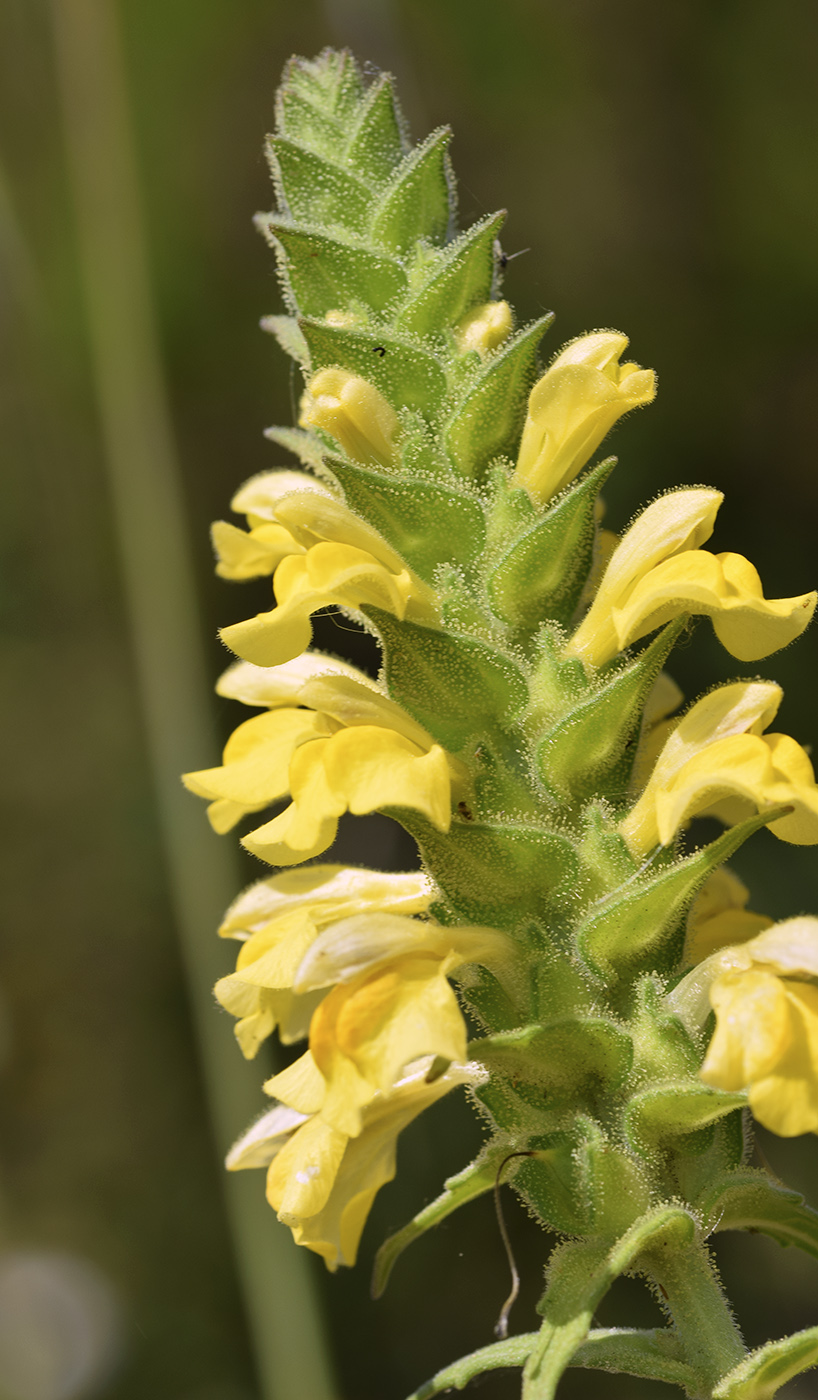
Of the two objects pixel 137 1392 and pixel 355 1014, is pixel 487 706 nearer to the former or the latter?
pixel 355 1014

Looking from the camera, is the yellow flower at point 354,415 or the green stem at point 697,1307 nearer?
the green stem at point 697,1307

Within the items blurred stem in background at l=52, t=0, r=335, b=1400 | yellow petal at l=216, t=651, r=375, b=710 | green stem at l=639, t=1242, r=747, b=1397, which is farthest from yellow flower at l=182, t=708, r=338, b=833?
blurred stem in background at l=52, t=0, r=335, b=1400

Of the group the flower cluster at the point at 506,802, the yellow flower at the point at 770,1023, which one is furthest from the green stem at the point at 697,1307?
the yellow flower at the point at 770,1023

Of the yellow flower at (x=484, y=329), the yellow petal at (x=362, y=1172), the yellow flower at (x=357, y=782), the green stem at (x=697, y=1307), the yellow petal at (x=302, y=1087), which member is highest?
the yellow flower at (x=484, y=329)

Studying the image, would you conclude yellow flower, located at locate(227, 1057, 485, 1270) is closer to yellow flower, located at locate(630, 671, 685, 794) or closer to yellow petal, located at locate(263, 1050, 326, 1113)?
yellow petal, located at locate(263, 1050, 326, 1113)

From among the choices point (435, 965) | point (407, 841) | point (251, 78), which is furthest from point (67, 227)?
point (435, 965)

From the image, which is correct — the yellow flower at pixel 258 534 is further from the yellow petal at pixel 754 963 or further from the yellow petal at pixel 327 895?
the yellow petal at pixel 754 963

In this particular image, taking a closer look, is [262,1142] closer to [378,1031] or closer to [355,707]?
[378,1031]
